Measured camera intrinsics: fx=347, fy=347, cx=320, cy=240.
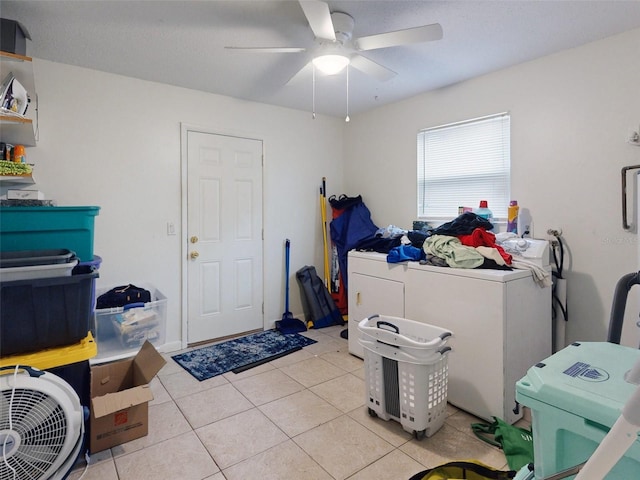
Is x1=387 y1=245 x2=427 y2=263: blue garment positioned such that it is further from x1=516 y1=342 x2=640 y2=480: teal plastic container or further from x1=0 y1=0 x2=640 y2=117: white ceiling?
x1=516 y1=342 x2=640 y2=480: teal plastic container

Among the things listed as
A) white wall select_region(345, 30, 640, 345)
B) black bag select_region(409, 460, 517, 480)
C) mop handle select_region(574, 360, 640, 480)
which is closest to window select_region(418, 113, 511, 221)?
white wall select_region(345, 30, 640, 345)

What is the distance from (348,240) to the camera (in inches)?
154

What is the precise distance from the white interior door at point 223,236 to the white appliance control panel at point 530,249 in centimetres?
239

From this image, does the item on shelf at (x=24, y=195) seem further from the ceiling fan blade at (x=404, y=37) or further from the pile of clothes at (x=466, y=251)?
the pile of clothes at (x=466, y=251)

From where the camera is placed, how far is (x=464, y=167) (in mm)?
3164

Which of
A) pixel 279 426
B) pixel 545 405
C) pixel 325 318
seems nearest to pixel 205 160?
pixel 325 318

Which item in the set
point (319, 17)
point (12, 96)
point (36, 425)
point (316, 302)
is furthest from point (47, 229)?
point (316, 302)

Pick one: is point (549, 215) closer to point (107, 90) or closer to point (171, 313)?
point (171, 313)

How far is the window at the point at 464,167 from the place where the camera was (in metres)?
2.89

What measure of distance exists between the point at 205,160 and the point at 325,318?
2.12 meters

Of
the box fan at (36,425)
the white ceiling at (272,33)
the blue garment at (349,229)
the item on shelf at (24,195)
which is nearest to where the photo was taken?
the box fan at (36,425)

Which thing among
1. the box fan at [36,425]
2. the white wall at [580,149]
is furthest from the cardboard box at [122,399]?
the white wall at [580,149]

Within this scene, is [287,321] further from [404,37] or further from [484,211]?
[404,37]

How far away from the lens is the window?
289 cm
